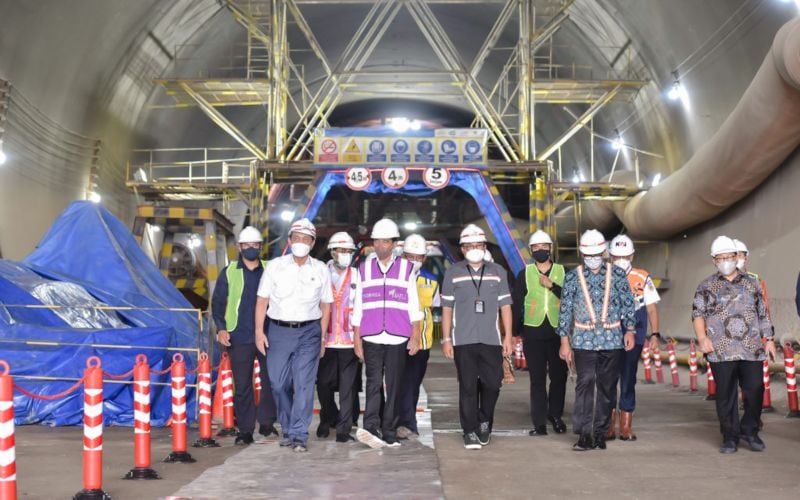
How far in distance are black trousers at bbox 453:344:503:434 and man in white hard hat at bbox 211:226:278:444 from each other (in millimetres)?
1741

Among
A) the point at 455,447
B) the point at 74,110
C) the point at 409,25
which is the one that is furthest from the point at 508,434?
the point at 409,25

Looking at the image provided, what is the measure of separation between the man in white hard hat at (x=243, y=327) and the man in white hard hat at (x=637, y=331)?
10.2ft

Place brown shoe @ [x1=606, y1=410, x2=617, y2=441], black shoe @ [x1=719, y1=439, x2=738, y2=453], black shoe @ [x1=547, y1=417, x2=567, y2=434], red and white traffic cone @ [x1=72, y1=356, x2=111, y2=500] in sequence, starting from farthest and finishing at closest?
black shoe @ [x1=547, y1=417, x2=567, y2=434], brown shoe @ [x1=606, y1=410, x2=617, y2=441], black shoe @ [x1=719, y1=439, x2=738, y2=453], red and white traffic cone @ [x1=72, y1=356, x2=111, y2=500]

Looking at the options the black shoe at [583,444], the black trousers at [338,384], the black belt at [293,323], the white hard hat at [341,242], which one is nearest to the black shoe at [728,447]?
the black shoe at [583,444]

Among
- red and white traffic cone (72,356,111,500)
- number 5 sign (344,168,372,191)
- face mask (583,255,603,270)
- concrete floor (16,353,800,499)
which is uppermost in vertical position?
number 5 sign (344,168,372,191)

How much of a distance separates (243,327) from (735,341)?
4.17m

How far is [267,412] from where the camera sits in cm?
889

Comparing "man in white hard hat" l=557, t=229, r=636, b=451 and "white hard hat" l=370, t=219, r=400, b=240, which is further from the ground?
"white hard hat" l=370, t=219, r=400, b=240

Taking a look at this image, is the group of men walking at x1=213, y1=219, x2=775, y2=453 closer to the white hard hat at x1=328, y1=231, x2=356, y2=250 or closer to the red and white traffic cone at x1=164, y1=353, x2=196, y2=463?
the white hard hat at x1=328, y1=231, x2=356, y2=250

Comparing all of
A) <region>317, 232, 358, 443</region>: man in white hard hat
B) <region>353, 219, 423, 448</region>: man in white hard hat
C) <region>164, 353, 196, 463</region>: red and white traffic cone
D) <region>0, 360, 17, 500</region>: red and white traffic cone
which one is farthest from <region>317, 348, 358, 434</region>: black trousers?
<region>0, 360, 17, 500</region>: red and white traffic cone

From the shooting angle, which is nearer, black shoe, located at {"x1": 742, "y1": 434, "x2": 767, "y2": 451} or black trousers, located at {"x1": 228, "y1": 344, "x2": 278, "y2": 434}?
black shoe, located at {"x1": 742, "y1": 434, "x2": 767, "y2": 451}

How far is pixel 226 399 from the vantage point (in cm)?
935

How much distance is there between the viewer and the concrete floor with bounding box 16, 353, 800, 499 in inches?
239

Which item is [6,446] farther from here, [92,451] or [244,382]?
[244,382]
